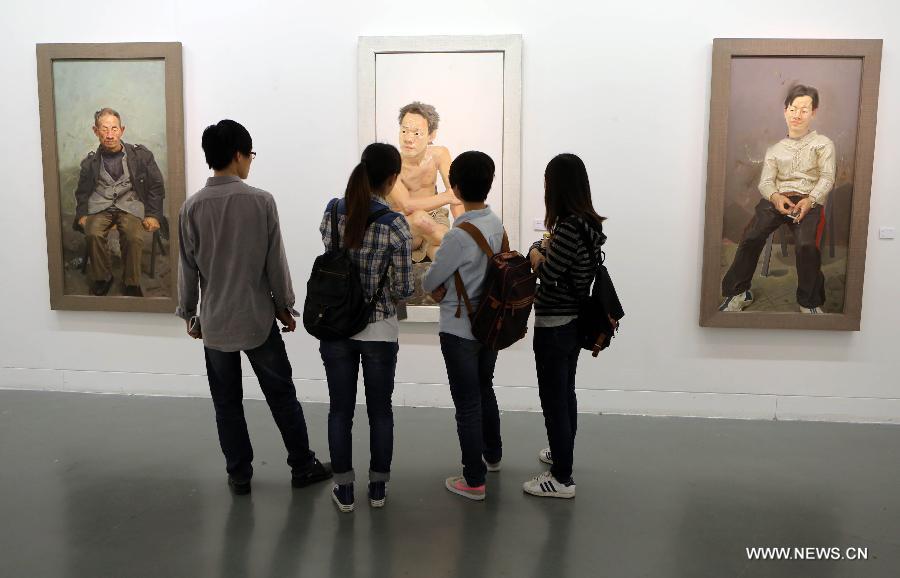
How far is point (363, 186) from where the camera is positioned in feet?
11.0

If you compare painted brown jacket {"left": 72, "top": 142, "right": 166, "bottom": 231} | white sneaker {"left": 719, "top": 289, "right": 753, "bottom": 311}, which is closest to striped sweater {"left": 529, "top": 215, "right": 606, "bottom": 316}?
white sneaker {"left": 719, "top": 289, "right": 753, "bottom": 311}

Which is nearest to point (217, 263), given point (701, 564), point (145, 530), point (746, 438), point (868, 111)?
point (145, 530)

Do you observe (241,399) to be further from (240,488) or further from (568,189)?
(568,189)

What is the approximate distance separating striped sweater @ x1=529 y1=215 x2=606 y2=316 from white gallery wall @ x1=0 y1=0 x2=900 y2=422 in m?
1.75

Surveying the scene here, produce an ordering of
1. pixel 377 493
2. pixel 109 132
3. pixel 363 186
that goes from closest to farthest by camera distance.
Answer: pixel 363 186 < pixel 377 493 < pixel 109 132

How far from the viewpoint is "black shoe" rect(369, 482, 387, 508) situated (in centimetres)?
368

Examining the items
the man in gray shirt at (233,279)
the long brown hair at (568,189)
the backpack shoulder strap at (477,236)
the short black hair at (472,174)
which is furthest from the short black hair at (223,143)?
the long brown hair at (568,189)

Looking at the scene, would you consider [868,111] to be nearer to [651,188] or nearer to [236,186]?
[651,188]

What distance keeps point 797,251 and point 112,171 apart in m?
5.34

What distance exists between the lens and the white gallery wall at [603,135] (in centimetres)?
502

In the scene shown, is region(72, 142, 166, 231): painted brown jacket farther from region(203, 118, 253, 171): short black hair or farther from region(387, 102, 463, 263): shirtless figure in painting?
region(203, 118, 253, 171): short black hair

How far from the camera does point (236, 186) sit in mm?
3555

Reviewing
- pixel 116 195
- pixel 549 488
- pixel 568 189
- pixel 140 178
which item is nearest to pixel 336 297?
pixel 568 189

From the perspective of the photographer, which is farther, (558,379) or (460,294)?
(558,379)
